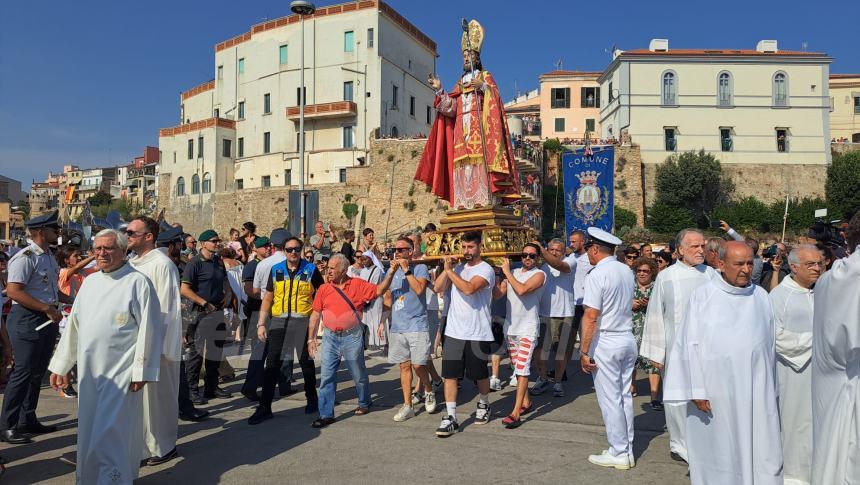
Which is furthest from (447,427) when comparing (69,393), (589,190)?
(589,190)

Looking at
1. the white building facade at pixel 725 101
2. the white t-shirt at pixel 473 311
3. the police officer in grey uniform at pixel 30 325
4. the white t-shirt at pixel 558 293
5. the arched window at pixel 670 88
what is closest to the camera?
the police officer in grey uniform at pixel 30 325

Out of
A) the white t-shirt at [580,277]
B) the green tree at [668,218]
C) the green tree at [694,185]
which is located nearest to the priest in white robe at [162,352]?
the white t-shirt at [580,277]

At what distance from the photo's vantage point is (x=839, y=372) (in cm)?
348

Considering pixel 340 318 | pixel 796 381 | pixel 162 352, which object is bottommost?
pixel 796 381

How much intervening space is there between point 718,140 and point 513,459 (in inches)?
1671

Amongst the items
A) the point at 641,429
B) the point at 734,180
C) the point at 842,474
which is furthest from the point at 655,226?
the point at 842,474

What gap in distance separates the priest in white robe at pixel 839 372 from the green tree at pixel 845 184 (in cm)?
4167

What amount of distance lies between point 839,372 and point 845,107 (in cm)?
5805

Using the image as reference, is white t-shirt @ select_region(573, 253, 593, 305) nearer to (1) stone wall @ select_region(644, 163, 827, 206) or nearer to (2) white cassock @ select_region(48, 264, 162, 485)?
(2) white cassock @ select_region(48, 264, 162, 485)

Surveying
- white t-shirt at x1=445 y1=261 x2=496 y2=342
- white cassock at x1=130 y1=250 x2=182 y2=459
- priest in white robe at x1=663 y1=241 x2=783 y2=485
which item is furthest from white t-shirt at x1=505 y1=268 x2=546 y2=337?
white cassock at x1=130 y1=250 x2=182 y2=459

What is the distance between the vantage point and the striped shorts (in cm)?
628

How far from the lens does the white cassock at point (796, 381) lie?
4.45m

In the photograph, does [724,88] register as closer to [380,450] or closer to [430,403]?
[430,403]

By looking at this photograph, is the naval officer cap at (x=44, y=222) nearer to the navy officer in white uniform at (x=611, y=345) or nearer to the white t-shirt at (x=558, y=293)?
the navy officer in white uniform at (x=611, y=345)
